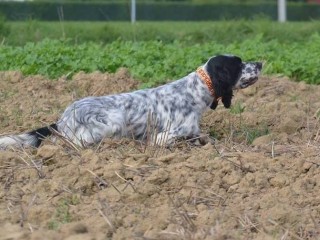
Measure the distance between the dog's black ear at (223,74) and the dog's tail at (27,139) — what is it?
1630 mm

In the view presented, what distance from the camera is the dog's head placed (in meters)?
9.89

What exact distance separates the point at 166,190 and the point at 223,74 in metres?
2.78

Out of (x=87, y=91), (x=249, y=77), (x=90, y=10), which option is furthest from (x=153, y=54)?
(x=90, y=10)

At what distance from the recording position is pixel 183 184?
291 inches

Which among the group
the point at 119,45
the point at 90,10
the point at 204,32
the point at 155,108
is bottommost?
the point at 90,10

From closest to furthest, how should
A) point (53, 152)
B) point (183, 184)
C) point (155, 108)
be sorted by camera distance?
point (183, 184)
point (53, 152)
point (155, 108)

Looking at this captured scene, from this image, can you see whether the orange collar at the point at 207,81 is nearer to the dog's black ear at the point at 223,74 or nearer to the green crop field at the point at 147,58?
the dog's black ear at the point at 223,74

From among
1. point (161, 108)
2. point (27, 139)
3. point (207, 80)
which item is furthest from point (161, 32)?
point (27, 139)

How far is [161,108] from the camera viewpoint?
32.2 ft

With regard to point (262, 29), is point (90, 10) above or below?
below

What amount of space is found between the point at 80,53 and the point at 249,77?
513 centimetres

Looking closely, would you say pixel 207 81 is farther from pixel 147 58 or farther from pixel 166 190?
pixel 147 58

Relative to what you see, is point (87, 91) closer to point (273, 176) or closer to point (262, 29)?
point (273, 176)

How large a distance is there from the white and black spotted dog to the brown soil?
0.34 metres
